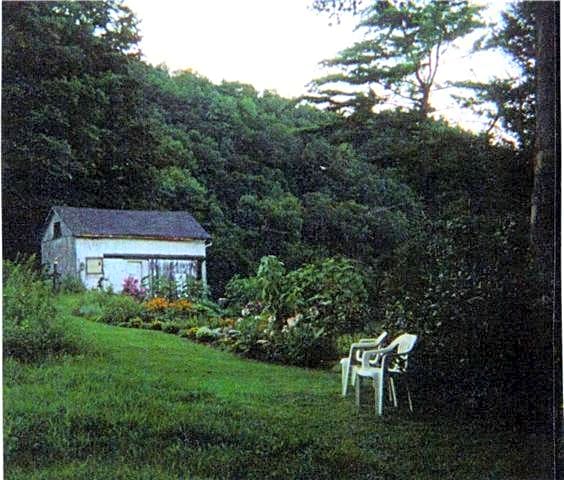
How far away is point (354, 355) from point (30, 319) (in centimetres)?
172

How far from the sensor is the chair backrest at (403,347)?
165 inches

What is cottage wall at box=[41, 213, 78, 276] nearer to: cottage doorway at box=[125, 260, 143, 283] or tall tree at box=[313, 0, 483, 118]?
cottage doorway at box=[125, 260, 143, 283]

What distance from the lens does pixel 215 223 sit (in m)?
4.09

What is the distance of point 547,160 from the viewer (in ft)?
14.5

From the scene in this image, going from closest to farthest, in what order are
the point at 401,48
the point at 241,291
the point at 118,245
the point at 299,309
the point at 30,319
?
the point at 30,319
the point at 118,245
the point at 241,291
the point at 299,309
the point at 401,48

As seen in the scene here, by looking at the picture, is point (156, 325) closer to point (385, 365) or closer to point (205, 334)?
point (205, 334)

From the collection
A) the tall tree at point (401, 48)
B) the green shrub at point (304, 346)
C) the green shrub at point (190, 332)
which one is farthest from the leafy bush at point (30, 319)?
the tall tree at point (401, 48)

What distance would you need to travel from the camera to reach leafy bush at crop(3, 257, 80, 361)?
3758 millimetres

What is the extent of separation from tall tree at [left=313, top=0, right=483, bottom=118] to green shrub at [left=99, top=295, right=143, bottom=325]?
5.05 feet

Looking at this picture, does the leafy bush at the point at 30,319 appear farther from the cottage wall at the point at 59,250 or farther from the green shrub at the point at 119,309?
the green shrub at the point at 119,309

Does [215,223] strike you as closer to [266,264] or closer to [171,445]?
[266,264]

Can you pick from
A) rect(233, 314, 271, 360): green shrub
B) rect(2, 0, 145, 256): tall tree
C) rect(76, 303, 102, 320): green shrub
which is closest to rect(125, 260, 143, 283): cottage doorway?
rect(76, 303, 102, 320): green shrub

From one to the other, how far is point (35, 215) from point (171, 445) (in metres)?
1.34

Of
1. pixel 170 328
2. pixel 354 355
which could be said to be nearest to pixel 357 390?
pixel 354 355
